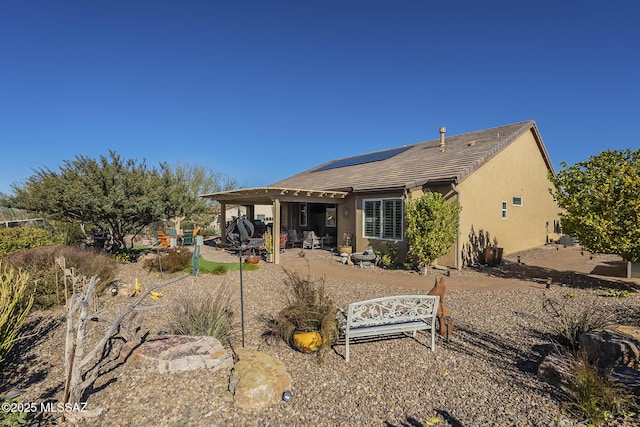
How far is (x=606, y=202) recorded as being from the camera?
8.34 m

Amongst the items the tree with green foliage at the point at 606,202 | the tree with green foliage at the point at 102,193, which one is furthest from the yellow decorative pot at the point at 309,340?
the tree with green foliage at the point at 102,193

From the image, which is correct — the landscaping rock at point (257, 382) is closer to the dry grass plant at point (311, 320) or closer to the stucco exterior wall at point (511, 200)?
the dry grass plant at point (311, 320)

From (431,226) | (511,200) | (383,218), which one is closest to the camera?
(431,226)

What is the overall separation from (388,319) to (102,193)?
1012cm

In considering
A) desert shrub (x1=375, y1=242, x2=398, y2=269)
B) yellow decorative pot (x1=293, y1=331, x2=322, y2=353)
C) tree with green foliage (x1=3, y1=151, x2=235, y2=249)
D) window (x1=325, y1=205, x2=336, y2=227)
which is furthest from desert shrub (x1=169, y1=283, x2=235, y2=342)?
window (x1=325, y1=205, x2=336, y2=227)

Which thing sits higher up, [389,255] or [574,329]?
[389,255]

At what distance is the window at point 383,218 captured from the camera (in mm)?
12602

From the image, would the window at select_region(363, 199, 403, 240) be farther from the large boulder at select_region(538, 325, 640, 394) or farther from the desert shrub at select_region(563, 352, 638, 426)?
the desert shrub at select_region(563, 352, 638, 426)

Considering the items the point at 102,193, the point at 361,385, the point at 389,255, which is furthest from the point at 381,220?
the point at 102,193

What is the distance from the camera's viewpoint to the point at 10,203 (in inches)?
440

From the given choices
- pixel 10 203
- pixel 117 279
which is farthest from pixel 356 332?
pixel 10 203

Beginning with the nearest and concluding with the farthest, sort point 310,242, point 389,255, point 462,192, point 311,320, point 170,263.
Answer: point 311,320
point 170,263
point 462,192
point 389,255
point 310,242

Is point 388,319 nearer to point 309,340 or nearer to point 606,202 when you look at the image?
point 309,340

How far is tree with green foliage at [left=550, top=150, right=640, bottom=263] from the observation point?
315 inches
